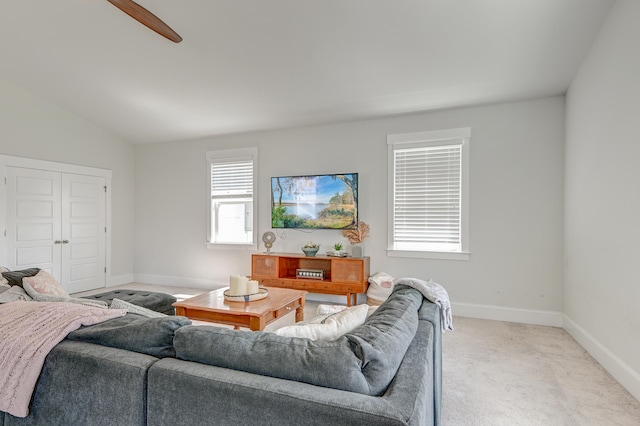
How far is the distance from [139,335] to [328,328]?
2.51 feet

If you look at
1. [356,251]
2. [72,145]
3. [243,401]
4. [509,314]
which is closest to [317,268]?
[356,251]

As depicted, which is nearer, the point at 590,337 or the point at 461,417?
the point at 461,417

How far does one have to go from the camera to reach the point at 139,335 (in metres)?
1.31

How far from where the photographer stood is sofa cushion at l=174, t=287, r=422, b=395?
1.05 metres

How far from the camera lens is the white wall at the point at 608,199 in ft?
7.62

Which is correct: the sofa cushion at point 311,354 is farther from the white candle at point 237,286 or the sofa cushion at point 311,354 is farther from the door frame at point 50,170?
the door frame at point 50,170

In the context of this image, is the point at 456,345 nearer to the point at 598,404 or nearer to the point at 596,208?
the point at 598,404

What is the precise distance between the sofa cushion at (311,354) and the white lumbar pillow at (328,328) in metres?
0.17

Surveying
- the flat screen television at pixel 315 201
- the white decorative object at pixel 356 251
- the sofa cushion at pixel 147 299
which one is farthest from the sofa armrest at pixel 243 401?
the flat screen television at pixel 315 201

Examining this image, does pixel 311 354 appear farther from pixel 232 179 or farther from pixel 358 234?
pixel 232 179

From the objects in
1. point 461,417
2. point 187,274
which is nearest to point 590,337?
point 461,417

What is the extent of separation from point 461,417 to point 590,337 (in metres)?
1.79

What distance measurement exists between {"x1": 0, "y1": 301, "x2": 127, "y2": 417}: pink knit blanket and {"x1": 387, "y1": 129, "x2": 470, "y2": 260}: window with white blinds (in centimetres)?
352

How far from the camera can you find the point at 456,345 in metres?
3.15
